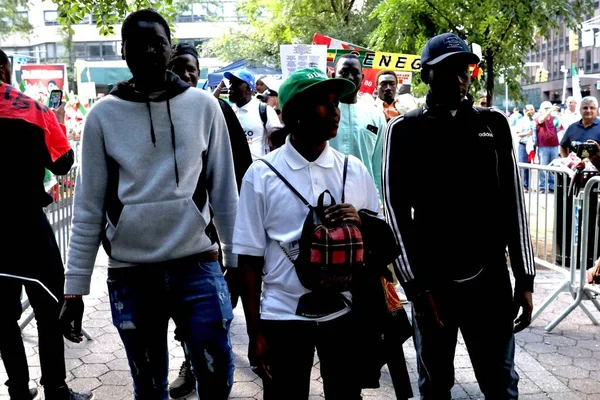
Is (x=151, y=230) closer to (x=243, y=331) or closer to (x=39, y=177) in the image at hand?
(x=39, y=177)

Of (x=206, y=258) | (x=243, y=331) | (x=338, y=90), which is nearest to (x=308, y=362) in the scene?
(x=206, y=258)

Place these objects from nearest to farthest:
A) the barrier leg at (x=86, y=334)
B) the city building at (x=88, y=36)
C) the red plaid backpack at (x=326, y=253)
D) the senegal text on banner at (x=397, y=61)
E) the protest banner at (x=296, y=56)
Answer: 1. the red plaid backpack at (x=326, y=253)
2. the barrier leg at (x=86, y=334)
3. the protest banner at (x=296, y=56)
4. the senegal text on banner at (x=397, y=61)
5. the city building at (x=88, y=36)

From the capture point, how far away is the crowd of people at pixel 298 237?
8.81 feet

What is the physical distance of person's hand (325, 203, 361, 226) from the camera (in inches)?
102

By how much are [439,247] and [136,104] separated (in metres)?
1.38

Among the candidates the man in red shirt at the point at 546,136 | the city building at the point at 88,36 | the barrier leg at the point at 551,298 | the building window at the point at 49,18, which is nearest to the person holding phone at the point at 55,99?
the barrier leg at the point at 551,298

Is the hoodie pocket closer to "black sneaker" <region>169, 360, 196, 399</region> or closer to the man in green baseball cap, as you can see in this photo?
the man in green baseball cap

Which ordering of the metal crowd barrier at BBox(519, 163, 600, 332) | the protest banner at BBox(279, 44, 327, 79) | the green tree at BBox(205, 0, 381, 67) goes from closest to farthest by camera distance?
the metal crowd barrier at BBox(519, 163, 600, 332) < the protest banner at BBox(279, 44, 327, 79) < the green tree at BBox(205, 0, 381, 67)

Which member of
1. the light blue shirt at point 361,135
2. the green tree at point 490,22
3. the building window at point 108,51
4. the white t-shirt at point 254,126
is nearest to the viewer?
the light blue shirt at point 361,135

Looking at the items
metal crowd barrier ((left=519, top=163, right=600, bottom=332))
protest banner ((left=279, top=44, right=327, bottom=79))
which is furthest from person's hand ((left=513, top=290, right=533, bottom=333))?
protest banner ((left=279, top=44, right=327, bottom=79))

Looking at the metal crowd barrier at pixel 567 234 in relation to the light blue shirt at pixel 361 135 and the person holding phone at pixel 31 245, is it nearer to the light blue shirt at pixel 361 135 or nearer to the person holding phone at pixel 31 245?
the light blue shirt at pixel 361 135

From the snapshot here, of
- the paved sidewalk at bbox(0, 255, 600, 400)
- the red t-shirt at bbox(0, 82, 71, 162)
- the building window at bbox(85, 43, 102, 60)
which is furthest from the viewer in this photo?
the building window at bbox(85, 43, 102, 60)

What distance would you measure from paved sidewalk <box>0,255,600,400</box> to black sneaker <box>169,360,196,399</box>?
290mm

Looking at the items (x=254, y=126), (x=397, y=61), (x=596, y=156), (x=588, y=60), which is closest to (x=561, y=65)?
(x=588, y=60)
